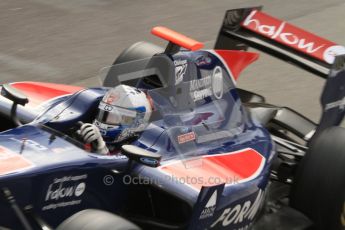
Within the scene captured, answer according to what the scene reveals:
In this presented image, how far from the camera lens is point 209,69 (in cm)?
516

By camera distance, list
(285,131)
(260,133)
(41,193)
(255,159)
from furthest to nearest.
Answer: (285,131)
(260,133)
(255,159)
(41,193)

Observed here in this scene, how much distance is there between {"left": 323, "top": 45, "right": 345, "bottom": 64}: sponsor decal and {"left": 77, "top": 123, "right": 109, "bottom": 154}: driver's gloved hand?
6.24ft

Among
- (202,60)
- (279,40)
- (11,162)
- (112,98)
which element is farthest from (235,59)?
(11,162)

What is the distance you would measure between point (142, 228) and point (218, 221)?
0.45 meters

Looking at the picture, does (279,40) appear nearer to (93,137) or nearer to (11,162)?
(93,137)

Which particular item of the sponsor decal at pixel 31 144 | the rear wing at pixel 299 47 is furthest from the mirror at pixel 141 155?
Answer: the rear wing at pixel 299 47

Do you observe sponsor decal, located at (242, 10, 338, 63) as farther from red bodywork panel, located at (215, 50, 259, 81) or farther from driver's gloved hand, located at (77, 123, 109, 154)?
driver's gloved hand, located at (77, 123, 109, 154)

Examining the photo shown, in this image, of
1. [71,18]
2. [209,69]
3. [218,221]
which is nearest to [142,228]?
[218,221]

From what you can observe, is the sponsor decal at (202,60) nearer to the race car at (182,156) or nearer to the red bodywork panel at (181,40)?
the race car at (182,156)

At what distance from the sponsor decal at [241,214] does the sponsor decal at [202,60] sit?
35.6 inches

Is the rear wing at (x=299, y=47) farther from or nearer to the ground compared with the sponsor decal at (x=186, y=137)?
farther from the ground

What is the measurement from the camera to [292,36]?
5.76 meters

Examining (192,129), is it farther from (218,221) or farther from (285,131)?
(285,131)

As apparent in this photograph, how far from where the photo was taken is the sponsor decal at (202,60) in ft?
16.7
